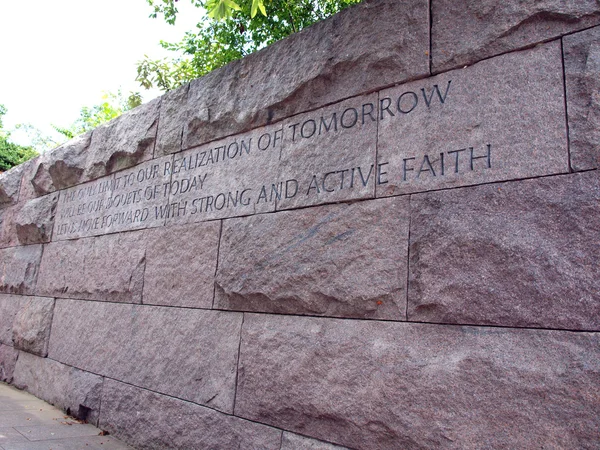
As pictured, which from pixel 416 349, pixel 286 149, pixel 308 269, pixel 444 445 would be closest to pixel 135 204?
pixel 286 149

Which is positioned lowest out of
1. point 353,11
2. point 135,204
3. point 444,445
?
point 444,445

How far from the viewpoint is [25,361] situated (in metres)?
5.64

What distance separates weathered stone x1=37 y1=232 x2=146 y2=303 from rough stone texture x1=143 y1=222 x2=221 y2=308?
0.56ft

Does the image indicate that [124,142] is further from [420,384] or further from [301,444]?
[420,384]

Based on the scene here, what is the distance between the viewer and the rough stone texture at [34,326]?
5367 millimetres

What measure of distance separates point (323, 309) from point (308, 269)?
25 cm

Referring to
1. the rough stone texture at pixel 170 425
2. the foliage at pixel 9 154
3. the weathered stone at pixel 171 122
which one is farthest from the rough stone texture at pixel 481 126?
the foliage at pixel 9 154

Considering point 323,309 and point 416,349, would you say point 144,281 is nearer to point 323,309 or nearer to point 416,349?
point 323,309

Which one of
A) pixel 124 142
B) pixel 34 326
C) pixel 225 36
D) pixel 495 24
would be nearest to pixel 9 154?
pixel 225 36

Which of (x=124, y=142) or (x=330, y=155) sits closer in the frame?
(x=330, y=155)

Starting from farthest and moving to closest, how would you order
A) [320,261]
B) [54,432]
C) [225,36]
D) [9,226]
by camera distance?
[225,36]
[9,226]
[54,432]
[320,261]

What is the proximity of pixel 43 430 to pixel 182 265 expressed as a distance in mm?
1766

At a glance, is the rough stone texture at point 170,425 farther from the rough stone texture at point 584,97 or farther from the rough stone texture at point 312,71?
the rough stone texture at point 584,97

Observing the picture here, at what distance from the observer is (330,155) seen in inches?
122
